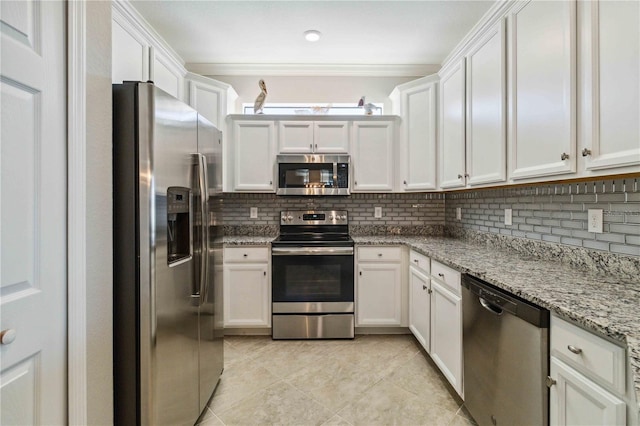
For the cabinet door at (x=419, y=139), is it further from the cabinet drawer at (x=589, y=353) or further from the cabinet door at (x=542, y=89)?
the cabinet drawer at (x=589, y=353)

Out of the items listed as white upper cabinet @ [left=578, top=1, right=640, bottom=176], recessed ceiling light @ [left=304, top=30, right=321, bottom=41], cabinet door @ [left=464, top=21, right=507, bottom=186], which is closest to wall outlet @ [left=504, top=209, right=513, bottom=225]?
cabinet door @ [left=464, top=21, right=507, bottom=186]

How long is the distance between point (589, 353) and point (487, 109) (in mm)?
1586

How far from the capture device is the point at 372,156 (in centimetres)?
304

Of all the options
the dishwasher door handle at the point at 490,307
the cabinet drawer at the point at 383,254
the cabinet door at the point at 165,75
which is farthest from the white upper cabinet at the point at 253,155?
the dishwasher door handle at the point at 490,307

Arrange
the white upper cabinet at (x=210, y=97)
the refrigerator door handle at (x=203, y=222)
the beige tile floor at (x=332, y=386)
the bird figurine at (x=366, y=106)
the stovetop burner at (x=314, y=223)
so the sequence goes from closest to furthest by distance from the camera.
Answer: the refrigerator door handle at (x=203, y=222) → the beige tile floor at (x=332, y=386) → the white upper cabinet at (x=210, y=97) → the bird figurine at (x=366, y=106) → the stovetop burner at (x=314, y=223)

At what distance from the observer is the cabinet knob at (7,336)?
774 mm

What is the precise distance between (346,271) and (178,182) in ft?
5.79

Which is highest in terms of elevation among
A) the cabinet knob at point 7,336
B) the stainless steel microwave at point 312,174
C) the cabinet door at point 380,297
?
the stainless steel microwave at point 312,174

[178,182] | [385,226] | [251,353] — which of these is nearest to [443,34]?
[385,226]

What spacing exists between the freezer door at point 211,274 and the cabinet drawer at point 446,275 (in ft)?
4.87

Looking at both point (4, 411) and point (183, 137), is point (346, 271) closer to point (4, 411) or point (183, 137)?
point (183, 137)

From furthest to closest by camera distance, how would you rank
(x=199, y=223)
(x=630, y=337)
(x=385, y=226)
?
(x=385, y=226) → (x=199, y=223) → (x=630, y=337)

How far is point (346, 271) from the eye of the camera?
2.76 m

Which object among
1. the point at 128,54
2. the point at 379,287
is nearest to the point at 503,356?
the point at 379,287
